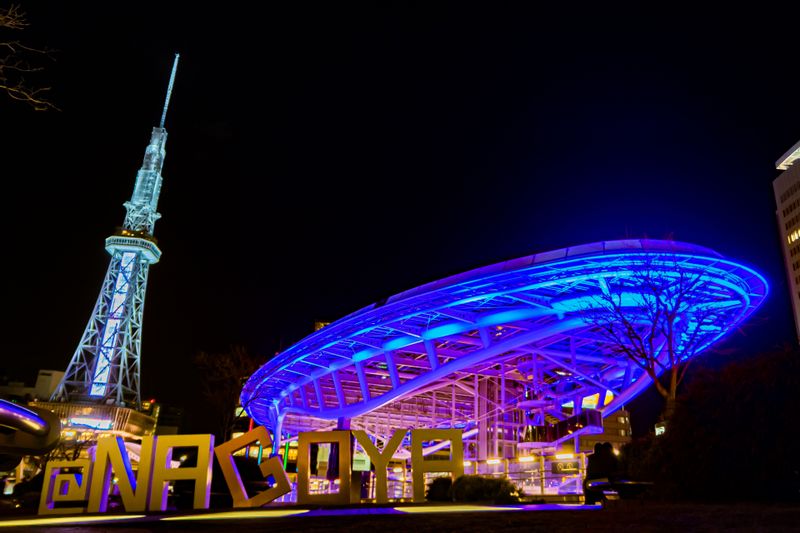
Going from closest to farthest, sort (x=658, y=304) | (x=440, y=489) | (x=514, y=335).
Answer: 1. (x=658, y=304)
2. (x=440, y=489)
3. (x=514, y=335)

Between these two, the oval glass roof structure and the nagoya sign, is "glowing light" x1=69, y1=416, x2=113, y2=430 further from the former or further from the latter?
the nagoya sign

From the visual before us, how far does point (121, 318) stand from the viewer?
99875 mm

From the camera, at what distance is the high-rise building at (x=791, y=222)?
9588cm

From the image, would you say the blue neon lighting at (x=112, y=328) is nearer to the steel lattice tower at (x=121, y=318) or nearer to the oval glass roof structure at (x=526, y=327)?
the steel lattice tower at (x=121, y=318)

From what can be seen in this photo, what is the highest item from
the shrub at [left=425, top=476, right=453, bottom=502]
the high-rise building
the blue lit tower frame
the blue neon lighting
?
the high-rise building

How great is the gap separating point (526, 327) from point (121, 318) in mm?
85155

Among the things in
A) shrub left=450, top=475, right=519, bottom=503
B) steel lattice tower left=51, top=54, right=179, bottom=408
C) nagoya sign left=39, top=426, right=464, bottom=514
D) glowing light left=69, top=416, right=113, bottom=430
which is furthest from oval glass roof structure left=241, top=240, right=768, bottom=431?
steel lattice tower left=51, top=54, right=179, bottom=408

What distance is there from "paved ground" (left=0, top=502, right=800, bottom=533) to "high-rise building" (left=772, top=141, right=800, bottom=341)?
329 feet

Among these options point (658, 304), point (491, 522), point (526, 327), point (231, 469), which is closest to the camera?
Answer: point (491, 522)

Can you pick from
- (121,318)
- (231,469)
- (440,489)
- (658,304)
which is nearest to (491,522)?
(231,469)

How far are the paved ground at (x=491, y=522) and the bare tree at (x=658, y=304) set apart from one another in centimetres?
976

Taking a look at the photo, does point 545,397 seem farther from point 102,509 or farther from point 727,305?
point 102,509

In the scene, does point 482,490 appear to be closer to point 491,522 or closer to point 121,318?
point 491,522

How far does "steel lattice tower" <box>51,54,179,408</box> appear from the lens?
9775 centimetres
